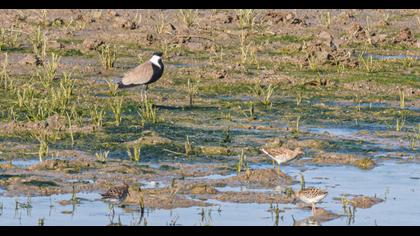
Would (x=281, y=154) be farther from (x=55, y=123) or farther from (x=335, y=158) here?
(x=55, y=123)

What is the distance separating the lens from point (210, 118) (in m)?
15.7

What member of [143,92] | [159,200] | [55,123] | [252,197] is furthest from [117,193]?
[143,92]

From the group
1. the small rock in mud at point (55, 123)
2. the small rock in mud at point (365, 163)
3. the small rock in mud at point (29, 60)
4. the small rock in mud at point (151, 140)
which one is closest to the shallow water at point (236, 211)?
the small rock in mud at point (365, 163)

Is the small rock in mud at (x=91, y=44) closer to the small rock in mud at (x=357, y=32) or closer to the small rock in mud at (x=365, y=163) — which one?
the small rock in mud at (x=357, y=32)

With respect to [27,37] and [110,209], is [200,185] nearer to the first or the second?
[110,209]

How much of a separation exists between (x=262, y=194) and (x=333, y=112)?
5.02 m

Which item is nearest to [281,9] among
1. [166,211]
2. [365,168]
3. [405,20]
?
[405,20]

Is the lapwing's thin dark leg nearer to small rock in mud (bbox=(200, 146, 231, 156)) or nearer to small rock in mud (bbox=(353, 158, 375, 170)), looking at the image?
small rock in mud (bbox=(200, 146, 231, 156))

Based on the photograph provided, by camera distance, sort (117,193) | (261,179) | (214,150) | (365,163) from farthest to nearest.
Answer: (214,150), (365,163), (261,179), (117,193)

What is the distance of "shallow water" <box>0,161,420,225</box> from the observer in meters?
10.3

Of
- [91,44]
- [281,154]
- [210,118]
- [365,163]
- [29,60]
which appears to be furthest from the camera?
[91,44]

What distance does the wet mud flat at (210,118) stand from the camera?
11086 millimetres

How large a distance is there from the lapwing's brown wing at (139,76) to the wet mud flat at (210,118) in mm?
233

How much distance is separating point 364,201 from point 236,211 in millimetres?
1231
